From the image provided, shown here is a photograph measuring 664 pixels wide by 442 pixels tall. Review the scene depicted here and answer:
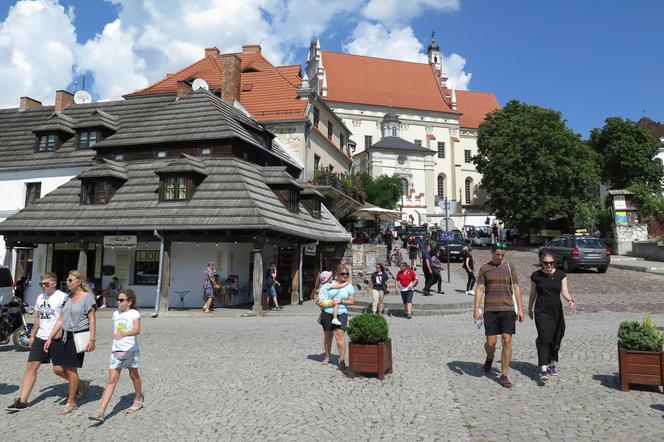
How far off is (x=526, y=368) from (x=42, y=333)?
284 inches

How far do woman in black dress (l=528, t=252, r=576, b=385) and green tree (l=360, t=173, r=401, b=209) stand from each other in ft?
141

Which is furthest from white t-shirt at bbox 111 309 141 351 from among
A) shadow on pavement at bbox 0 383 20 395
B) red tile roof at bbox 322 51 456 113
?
red tile roof at bbox 322 51 456 113

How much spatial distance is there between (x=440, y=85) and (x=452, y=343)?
8302cm

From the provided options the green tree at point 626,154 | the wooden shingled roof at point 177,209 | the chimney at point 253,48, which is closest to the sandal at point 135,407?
the wooden shingled roof at point 177,209

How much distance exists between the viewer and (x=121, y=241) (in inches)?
717

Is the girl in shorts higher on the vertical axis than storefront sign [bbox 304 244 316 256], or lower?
lower

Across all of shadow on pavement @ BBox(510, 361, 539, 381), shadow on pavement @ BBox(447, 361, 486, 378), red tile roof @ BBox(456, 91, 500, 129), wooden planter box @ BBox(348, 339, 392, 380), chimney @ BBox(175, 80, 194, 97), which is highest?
red tile roof @ BBox(456, 91, 500, 129)

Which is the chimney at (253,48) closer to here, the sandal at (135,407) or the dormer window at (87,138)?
the dormer window at (87,138)

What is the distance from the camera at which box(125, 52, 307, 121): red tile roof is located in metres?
32.2

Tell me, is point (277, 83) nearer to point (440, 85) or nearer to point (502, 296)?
point (502, 296)

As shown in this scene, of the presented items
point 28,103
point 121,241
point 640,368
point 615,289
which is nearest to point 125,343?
point 640,368

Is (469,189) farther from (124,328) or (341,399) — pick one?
(124,328)

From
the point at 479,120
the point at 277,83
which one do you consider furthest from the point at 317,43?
the point at 277,83

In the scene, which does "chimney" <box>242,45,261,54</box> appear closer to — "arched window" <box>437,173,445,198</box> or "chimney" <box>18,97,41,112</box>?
"chimney" <box>18,97,41,112</box>
